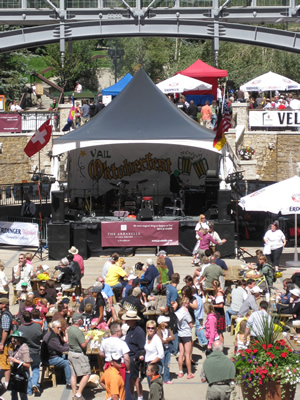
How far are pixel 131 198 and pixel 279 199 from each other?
6765 mm

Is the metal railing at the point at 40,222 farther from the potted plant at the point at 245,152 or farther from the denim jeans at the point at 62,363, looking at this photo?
the potted plant at the point at 245,152

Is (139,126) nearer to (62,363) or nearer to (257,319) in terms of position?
(257,319)

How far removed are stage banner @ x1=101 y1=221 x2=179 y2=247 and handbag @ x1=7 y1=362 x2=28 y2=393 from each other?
1084 cm

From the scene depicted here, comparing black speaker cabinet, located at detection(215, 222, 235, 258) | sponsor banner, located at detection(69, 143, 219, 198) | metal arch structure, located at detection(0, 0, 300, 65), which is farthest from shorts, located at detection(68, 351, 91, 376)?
sponsor banner, located at detection(69, 143, 219, 198)

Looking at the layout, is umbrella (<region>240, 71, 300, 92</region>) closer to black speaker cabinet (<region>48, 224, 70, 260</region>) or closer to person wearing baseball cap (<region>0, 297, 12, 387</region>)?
black speaker cabinet (<region>48, 224, 70, 260</region>)

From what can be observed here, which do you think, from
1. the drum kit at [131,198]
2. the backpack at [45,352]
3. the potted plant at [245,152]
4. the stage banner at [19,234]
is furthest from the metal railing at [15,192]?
the backpack at [45,352]

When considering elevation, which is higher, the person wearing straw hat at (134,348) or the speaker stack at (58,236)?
the speaker stack at (58,236)

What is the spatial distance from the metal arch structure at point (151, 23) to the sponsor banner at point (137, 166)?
3.61 m

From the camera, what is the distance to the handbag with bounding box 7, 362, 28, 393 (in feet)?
36.3

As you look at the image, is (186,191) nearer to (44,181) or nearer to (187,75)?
(44,181)

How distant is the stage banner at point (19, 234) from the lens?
22.2 metres

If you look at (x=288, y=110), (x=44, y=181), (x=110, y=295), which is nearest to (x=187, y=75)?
(x=288, y=110)

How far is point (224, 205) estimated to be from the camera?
2169 cm

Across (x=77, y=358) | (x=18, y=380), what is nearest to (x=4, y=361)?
(x=18, y=380)
